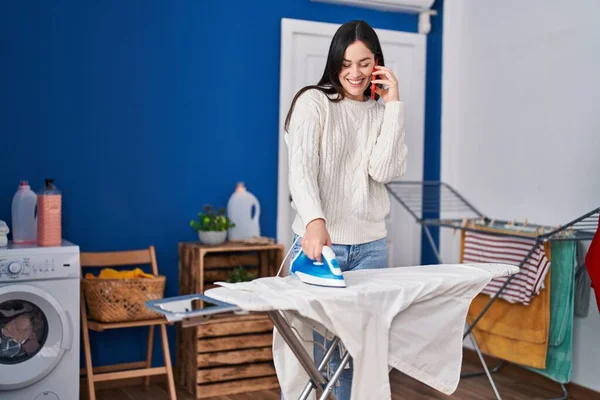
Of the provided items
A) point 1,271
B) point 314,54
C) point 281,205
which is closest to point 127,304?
point 1,271

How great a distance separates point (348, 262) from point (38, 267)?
139 centimetres

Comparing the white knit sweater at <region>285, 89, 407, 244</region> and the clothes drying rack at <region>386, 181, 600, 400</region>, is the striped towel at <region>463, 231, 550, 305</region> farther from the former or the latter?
the white knit sweater at <region>285, 89, 407, 244</region>

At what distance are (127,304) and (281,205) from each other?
108cm

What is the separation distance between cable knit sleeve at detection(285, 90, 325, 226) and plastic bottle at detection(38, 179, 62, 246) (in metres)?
1.42

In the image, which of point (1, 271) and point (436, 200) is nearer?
point (1, 271)

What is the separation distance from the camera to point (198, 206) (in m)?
3.93

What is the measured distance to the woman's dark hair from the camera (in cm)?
224

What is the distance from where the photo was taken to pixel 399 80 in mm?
4398

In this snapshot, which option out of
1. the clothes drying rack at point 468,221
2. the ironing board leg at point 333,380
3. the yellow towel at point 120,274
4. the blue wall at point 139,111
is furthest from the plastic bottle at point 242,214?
the ironing board leg at point 333,380

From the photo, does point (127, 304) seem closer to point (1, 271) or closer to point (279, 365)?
point (1, 271)

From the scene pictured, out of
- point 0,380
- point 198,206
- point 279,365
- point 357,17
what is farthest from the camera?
point 357,17

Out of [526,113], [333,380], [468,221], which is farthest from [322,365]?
[526,113]

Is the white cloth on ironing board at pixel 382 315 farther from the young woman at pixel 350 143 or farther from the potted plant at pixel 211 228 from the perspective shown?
the potted plant at pixel 211 228

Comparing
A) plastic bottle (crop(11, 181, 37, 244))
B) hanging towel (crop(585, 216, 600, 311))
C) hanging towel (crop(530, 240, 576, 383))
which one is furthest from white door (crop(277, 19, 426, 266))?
hanging towel (crop(585, 216, 600, 311))
